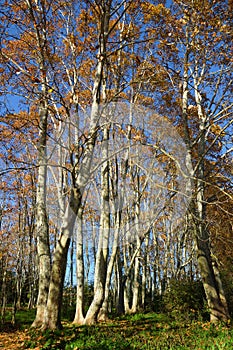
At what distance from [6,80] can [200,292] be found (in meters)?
9.03

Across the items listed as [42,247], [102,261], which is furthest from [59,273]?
[102,261]

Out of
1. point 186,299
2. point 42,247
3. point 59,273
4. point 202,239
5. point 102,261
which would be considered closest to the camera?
point 59,273

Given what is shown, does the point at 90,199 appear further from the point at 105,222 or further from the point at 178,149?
the point at 178,149

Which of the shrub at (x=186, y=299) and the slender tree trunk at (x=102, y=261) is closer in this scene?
the slender tree trunk at (x=102, y=261)

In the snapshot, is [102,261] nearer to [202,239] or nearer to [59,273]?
[202,239]

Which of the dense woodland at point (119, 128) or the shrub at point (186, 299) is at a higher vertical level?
the dense woodland at point (119, 128)

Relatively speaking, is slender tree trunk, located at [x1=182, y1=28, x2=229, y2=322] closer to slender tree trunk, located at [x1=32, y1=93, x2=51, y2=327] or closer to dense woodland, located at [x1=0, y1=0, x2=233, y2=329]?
dense woodland, located at [x1=0, y1=0, x2=233, y2=329]

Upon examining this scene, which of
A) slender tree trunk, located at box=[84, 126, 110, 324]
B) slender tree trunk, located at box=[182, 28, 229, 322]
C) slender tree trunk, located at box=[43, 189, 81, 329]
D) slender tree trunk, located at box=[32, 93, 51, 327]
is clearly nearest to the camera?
slender tree trunk, located at box=[43, 189, 81, 329]

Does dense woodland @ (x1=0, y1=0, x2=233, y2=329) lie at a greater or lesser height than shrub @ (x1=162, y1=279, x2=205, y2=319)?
greater

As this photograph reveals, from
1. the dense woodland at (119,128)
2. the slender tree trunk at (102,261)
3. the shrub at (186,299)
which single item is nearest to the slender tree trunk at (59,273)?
the dense woodland at (119,128)

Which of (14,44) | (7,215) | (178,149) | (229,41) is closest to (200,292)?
(178,149)

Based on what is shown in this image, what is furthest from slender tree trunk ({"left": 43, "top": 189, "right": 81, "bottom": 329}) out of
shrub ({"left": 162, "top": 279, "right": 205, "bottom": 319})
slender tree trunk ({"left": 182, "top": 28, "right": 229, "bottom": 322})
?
shrub ({"left": 162, "top": 279, "right": 205, "bottom": 319})

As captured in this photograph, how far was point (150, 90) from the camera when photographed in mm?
12078

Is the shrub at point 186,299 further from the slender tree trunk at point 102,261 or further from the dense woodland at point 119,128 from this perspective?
the slender tree trunk at point 102,261
